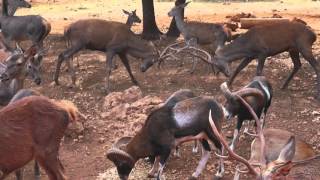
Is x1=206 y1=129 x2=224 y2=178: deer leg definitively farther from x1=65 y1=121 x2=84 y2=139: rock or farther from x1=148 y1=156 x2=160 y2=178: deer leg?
x1=65 y1=121 x2=84 y2=139: rock

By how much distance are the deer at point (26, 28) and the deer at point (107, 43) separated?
2.23 m

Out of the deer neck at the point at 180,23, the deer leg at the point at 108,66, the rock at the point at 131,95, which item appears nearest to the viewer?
the rock at the point at 131,95

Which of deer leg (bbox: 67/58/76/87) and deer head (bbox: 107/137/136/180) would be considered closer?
deer head (bbox: 107/137/136/180)

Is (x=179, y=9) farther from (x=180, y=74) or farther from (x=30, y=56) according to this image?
(x=30, y=56)

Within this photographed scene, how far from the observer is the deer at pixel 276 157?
17.8ft

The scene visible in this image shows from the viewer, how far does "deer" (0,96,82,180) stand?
279 inches

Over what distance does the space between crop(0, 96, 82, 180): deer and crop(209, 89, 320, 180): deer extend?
2.06 meters

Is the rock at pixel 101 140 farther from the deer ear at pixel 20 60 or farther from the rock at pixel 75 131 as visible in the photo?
the deer ear at pixel 20 60

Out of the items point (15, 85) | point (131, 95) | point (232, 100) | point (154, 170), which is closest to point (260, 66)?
point (131, 95)

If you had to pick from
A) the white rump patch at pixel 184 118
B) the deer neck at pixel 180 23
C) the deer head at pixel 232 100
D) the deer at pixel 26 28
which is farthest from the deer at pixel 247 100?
the deer at pixel 26 28

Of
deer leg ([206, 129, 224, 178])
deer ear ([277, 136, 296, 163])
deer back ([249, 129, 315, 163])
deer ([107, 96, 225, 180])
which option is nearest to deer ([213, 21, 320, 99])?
deer leg ([206, 129, 224, 178])

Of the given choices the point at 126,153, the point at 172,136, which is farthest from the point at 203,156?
the point at 126,153

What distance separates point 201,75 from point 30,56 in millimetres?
4041

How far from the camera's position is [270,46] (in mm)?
11695
